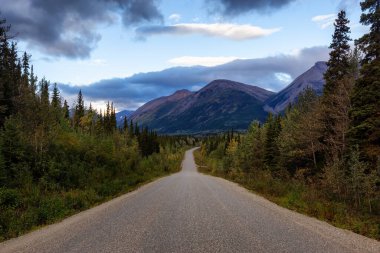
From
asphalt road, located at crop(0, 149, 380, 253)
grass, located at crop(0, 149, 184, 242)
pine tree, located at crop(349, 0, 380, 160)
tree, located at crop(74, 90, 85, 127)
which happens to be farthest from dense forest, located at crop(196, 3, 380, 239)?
tree, located at crop(74, 90, 85, 127)

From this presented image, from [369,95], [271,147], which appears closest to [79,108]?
[271,147]

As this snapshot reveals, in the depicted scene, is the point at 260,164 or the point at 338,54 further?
the point at 260,164

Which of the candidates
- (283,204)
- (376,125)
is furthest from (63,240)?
(376,125)

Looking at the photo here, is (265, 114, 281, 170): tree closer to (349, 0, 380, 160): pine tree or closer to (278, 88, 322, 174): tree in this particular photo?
(278, 88, 322, 174): tree

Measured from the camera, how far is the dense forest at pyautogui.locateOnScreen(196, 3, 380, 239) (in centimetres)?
1557

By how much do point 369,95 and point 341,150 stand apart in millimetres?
8317

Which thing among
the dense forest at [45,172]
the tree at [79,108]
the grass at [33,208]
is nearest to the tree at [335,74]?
the dense forest at [45,172]

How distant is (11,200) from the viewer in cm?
1404

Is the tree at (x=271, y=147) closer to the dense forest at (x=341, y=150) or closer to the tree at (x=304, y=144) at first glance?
the dense forest at (x=341, y=150)

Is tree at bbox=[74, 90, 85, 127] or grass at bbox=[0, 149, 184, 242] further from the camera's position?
tree at bbox=[74, 90, 85, 127]

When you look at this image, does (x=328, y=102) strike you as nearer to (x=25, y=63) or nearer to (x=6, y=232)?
(x=6, y=232)

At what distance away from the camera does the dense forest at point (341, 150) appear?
51.1ft

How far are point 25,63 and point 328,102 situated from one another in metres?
76.7

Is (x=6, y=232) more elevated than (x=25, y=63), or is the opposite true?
(x=25, y=63)
